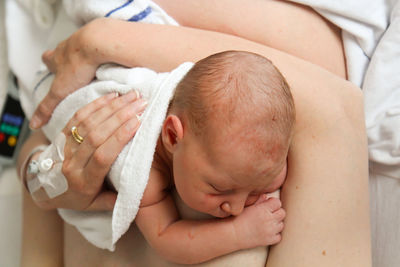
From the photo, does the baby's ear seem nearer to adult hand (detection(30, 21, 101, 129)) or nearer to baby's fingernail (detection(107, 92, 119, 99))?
baby's fingernail (detection(107, 92, 119, 99))

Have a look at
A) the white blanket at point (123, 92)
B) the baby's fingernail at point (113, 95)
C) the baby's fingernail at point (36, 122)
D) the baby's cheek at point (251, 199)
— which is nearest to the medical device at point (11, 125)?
the white blanket at point (123, 92)

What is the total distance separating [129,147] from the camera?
0.83m

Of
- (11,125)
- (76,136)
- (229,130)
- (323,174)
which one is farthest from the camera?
(11,125)

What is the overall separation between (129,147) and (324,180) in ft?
1.24

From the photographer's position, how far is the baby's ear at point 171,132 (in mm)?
754

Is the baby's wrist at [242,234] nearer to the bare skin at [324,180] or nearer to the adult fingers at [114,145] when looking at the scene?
the bare skin at [324,180]

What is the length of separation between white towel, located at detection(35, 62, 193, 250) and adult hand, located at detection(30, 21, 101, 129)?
0.14 ft

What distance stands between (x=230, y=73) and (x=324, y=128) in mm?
230

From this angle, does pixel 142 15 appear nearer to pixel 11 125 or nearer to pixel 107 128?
pixel 107 128

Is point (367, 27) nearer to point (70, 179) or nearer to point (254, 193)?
point (254, 193)

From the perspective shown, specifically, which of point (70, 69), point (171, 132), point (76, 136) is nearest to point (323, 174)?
point (171, 132)

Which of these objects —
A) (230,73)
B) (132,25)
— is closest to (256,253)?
(230,73)

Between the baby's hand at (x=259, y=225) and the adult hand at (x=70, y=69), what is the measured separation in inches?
19.4

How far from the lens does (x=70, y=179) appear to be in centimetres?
90
